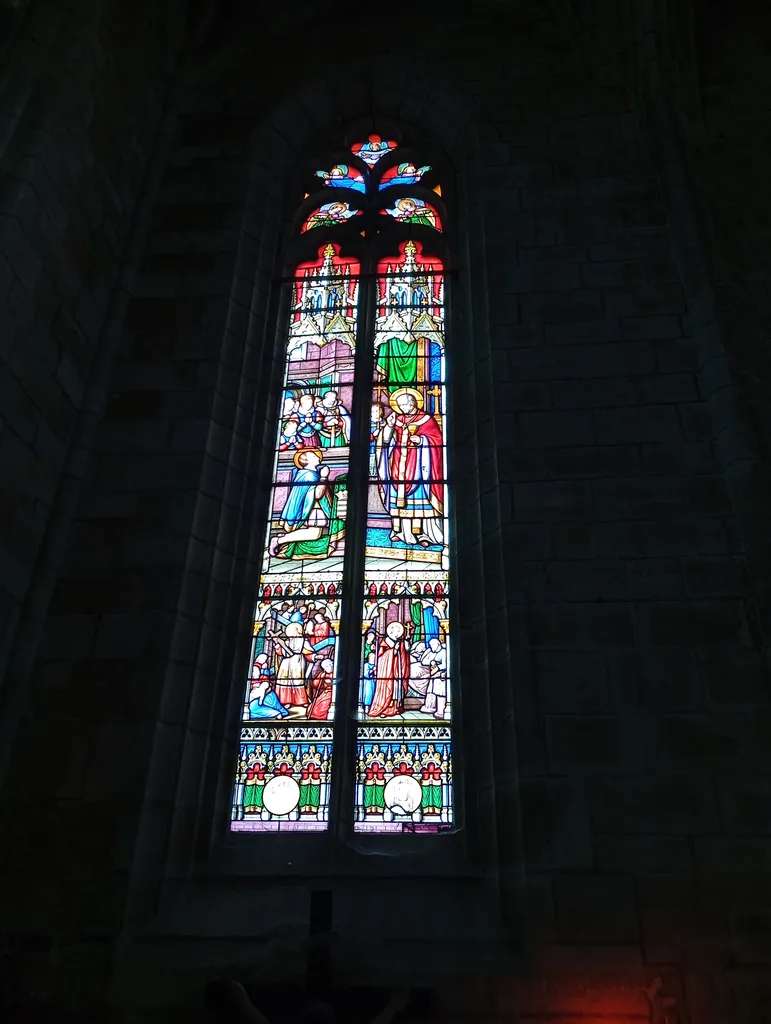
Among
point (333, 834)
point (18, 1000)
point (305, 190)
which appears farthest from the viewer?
point (305, 190)

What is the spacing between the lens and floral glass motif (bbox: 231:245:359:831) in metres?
4.09

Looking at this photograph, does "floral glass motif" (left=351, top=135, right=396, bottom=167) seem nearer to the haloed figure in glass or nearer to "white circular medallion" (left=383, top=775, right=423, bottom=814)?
the haloed figure in glass

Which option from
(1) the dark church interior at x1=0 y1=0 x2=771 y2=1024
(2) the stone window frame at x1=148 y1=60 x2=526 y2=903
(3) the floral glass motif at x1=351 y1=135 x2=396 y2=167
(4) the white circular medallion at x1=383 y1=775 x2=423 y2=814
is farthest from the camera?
(3) the floral glass motif at x1=351 y1=135 x2=396 y2=167

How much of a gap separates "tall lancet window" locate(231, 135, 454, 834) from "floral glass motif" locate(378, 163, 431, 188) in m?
0.05

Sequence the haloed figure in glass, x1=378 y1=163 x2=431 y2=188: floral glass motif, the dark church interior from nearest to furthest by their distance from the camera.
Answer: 1. the dark church interior
2. the haloed figure in glass
3. x1=378 y1=163 x2=431 y2=188: floral glass motif

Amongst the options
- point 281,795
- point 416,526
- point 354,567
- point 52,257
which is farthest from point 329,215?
point 281,795

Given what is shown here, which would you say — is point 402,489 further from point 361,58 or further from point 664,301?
point 361,58

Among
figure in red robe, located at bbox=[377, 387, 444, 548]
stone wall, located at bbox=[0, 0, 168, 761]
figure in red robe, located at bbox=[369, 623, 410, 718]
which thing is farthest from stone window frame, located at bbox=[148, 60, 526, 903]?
stone wall, located at bbox=[0, 0, 168, 761]

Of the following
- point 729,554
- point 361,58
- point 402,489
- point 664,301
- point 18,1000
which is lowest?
point 18,1000

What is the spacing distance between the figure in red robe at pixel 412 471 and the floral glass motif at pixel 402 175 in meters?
1.96

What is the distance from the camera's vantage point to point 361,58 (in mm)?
6574

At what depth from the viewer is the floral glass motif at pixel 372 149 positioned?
21.6ft

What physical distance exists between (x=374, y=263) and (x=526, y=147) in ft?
4.09

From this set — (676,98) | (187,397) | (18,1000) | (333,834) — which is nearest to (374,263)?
(187,397)
